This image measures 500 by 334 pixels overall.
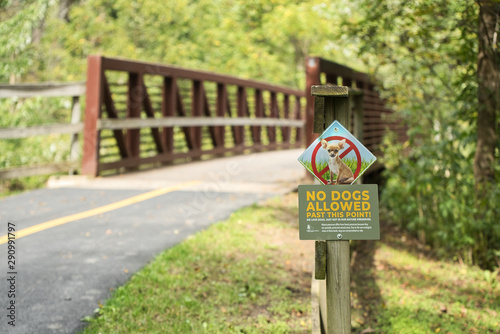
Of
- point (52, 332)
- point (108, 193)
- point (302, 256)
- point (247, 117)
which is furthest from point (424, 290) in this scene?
point (247, 117)

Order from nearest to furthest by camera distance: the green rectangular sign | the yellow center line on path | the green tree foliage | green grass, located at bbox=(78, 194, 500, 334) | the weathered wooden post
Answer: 1. the green rectangular sign
2. the weathered wooden post
3. green grass, located at bbox=(78, 194, 500, 334)
4. the yellow center line on path
5. the green tree foliage

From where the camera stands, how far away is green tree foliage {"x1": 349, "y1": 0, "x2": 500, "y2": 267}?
17.5 ft

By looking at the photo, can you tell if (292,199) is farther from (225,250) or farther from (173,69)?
(173,69)

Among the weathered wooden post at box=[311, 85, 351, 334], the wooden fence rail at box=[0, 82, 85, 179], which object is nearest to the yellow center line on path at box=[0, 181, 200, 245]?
the wooden fence rail at box=[0, 82, 85, 179]

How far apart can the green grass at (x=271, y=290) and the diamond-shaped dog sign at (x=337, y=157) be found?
143 cm

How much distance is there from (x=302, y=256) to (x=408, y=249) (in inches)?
79.5

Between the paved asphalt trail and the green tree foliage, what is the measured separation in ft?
6.14

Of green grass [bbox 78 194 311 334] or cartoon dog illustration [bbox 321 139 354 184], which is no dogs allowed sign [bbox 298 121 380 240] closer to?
cartoon dog illustration [bbox 321 139 354 184]

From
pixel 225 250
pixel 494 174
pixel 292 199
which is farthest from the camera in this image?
pixel 292 199

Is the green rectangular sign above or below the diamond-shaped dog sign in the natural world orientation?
below

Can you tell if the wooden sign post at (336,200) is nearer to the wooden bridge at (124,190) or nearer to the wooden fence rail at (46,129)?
the wooden bridge at (124,190)

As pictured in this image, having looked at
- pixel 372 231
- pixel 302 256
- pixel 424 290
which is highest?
pixel 372 231

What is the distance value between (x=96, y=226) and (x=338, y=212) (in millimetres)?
3524

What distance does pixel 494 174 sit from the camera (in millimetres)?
5328
